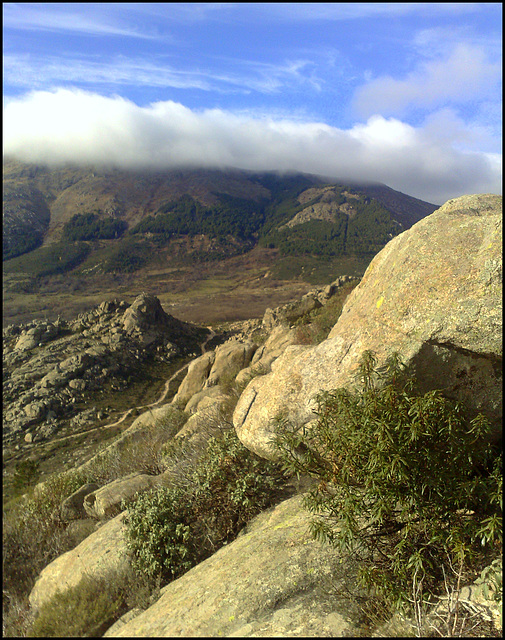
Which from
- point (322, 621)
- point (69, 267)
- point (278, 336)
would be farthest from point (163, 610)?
point (69, 267)

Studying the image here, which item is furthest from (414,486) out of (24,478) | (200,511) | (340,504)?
(24,478)

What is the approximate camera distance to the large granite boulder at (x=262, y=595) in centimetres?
389

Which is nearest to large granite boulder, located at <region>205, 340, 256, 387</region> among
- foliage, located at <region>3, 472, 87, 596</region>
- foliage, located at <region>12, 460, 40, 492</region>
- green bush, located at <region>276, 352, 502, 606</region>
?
foliage, located at <region>12, 460, 40, 492</region>

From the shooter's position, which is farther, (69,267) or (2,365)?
(69,267)

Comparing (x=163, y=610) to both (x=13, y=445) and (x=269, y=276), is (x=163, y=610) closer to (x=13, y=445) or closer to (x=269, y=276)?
(x=13, y=445)

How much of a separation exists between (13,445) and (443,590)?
36649 mm

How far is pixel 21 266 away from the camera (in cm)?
18588

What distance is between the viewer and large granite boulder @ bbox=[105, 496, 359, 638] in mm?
3893

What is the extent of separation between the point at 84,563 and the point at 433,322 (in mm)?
6460

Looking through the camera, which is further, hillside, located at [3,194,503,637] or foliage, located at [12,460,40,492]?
foliage, located at [12,460,40,492]

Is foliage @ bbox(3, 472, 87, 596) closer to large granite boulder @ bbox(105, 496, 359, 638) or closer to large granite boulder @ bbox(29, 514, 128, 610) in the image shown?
large granite boulder @ bbox(29, 514, 128, 610)

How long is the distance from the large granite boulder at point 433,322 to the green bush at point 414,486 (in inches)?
44.2

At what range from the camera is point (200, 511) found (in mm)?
6242

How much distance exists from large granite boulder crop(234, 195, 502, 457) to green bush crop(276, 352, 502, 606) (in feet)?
3.68
